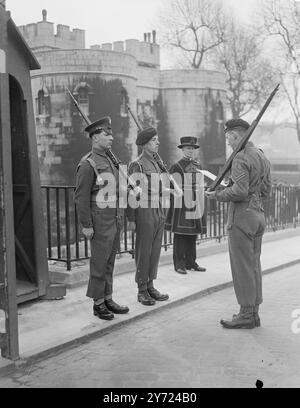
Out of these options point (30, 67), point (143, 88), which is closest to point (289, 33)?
point (143, 88)

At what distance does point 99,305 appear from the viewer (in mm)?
5895

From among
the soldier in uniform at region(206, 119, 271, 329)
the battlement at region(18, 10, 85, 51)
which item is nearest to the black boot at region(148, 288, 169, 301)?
the soldier in uniform at region(206, 119, 271, 329)

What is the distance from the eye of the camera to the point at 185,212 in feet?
27.2

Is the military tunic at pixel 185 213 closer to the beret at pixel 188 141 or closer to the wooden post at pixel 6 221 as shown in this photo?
the beret at pixel 188 141

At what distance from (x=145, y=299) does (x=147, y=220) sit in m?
0.91

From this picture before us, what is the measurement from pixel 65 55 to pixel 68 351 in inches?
1191

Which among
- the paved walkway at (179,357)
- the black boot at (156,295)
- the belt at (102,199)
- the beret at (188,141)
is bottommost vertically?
the paved walkway at (179,357)

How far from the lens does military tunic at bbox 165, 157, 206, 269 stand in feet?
27.1

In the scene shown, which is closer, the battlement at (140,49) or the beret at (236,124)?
the beret at (236,124)

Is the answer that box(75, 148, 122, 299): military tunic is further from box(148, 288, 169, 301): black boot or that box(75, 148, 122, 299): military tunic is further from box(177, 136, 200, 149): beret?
box(177, 136, 200, 149): beret

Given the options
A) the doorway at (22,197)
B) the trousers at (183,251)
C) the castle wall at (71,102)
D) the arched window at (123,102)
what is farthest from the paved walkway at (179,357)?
the arched window at (123,102)

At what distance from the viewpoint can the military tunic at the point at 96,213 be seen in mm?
5641

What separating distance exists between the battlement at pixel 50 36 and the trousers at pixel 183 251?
35.3m
